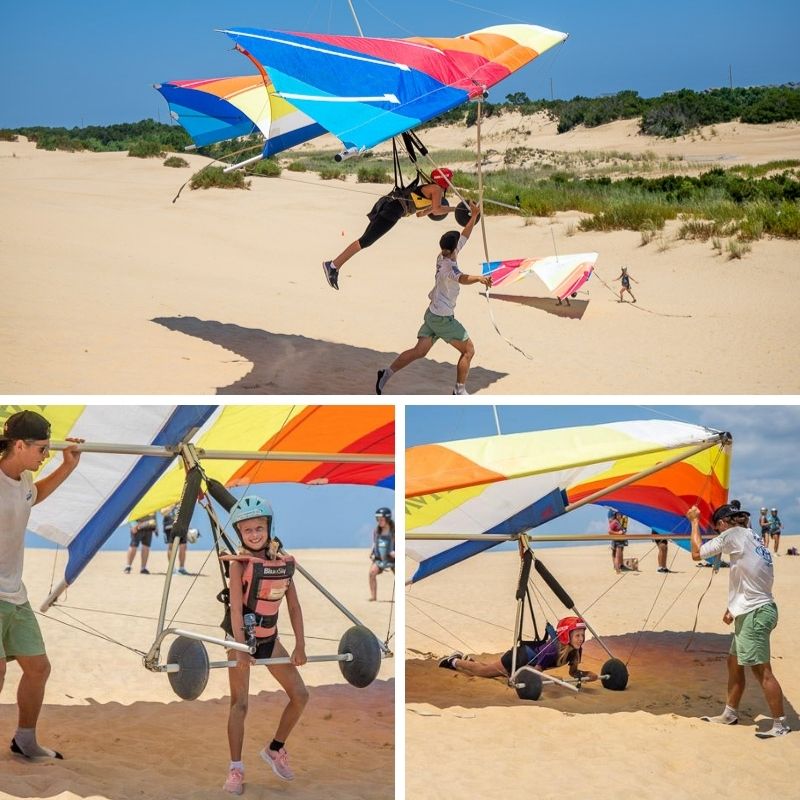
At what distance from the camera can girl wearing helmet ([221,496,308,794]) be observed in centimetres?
476

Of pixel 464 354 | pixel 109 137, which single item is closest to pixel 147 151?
pixel 109 137

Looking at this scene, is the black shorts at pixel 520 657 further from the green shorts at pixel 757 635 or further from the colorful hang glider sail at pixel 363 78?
the colorful hang glider sail at pixel 363 78

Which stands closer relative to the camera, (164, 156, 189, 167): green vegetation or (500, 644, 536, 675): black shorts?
(500, 644, 536, 675): black shorts

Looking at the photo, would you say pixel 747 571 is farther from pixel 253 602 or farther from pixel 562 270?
pixel 562 270

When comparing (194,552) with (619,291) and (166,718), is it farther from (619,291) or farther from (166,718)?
(166,718)

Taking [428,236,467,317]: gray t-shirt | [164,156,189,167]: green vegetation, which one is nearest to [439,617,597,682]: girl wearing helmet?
[428,236,467,317]: gray t-shirt

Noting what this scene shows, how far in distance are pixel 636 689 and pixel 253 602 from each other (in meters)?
2.63

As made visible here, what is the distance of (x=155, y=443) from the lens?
18.0 feet

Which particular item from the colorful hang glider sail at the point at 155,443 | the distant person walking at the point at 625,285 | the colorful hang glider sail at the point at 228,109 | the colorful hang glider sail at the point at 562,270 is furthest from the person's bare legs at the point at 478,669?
the distant person walking at the point at 625,285

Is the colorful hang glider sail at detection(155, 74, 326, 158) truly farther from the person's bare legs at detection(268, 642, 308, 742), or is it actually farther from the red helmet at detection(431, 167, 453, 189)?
the person's bare legs at detection(268, 642, 308, 742)

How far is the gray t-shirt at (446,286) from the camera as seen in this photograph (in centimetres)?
749

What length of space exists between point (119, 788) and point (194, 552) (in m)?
8.66

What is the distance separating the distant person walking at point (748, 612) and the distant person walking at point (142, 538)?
6497mm

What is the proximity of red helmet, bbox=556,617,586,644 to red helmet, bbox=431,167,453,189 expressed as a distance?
3.29m
